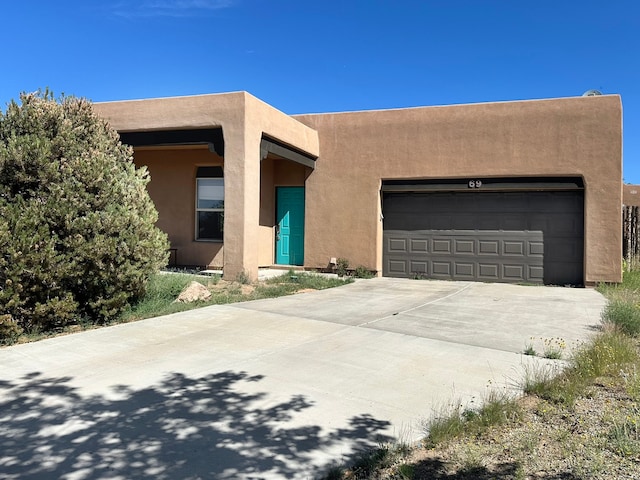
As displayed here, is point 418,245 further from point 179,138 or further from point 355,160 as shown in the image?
point 179,138

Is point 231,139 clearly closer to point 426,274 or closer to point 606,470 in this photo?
point 426,274

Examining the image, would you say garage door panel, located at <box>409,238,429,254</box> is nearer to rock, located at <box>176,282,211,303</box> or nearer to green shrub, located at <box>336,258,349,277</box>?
green shrub, located at <box>336,258,349,277</box>

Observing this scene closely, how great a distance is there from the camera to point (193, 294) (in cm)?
945

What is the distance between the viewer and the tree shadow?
10.7 feet

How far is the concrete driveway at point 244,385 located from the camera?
11.3 feet

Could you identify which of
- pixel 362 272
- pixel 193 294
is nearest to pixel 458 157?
pixel 362 272

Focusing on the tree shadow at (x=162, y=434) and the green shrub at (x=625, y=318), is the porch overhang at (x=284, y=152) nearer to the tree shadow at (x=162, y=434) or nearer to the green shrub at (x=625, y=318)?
the green shrub at (x=625, y=318)

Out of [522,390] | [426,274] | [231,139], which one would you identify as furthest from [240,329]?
[426,274]

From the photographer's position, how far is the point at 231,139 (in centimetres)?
1180

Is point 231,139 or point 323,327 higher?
point 231,139

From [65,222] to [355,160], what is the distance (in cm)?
953

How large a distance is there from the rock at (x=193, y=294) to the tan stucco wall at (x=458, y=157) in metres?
6.17

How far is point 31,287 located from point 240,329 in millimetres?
2877

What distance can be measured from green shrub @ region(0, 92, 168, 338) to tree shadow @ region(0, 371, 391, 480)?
85.8 inches
